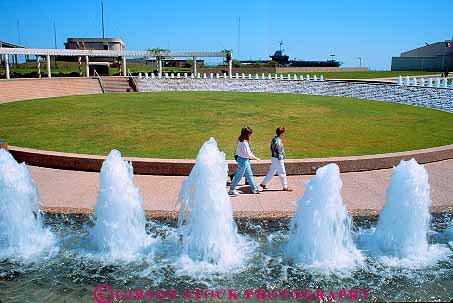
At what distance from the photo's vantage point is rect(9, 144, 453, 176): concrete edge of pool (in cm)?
980

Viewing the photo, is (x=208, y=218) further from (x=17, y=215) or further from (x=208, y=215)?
(x=17, y=215)

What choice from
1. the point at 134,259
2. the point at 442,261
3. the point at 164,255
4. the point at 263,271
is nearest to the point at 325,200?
the point at 263,271

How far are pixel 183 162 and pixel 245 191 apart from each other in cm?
165

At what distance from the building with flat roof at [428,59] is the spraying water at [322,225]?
65.1 metres

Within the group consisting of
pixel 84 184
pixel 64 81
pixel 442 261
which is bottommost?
pixel 442 261

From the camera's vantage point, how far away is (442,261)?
635cm

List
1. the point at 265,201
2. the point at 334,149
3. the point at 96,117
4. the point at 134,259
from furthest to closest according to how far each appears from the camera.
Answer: the point at 96,117
the point at 334,149
the point at 265,201
the point at 134,259

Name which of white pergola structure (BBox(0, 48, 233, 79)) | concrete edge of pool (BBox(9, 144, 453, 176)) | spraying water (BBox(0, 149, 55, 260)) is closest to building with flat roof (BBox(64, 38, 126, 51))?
white pergola structure (BBox(0, 48, 233, 79))

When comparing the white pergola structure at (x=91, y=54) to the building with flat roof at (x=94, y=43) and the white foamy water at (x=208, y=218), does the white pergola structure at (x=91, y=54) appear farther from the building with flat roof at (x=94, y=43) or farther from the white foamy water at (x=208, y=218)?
the white foamy water at (x=208, y=218)

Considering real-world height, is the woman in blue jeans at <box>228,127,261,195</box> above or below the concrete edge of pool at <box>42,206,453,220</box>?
above

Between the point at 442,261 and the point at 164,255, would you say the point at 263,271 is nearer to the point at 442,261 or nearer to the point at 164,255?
the point at 164,255

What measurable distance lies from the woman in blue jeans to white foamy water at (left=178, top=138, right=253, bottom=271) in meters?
2.04

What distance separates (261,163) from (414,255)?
13.5 ft

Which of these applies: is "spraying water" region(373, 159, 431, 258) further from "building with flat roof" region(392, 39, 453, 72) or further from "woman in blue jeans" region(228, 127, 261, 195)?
"building with flat roof" region(392, 39, 453, 72)
